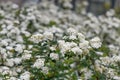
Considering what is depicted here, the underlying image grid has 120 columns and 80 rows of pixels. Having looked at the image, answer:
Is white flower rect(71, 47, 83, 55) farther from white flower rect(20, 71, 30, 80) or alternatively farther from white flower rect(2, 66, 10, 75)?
white flower rect(2, 66, 10, 75)

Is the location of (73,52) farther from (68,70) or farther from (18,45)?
(18,45)

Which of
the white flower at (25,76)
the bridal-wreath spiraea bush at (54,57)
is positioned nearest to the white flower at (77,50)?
the bridal-wreath spiraea bush at (54,57)

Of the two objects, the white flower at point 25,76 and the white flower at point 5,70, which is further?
the white flower at point 5,70

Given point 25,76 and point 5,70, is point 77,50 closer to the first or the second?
point 25,76

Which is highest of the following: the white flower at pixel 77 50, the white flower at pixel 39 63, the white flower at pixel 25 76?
the white flower at pixel 77 50

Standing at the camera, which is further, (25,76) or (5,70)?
(5,70)

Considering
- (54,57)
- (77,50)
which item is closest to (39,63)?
(54,57)

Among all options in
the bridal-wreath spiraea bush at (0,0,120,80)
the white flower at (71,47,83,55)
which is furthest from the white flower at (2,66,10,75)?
the white flower at (71,47,83,55)

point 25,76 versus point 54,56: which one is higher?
point 54,56

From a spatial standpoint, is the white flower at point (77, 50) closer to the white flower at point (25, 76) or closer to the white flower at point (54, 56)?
the white flower at point (54, 56)

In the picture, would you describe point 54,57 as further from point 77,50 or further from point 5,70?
point 5,70

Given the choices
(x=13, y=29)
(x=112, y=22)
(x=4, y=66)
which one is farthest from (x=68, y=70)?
(x=112, y=22)
